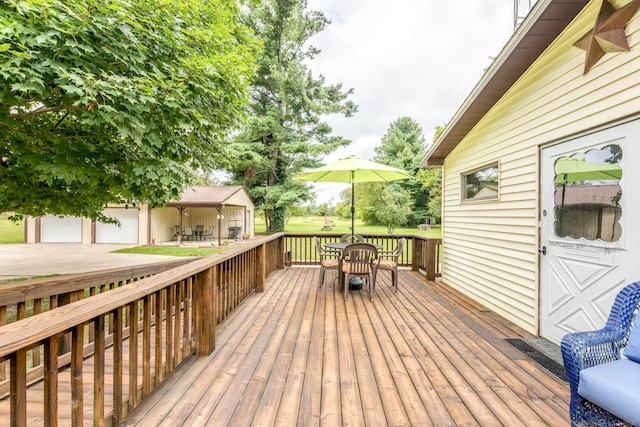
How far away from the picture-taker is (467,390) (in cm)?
201

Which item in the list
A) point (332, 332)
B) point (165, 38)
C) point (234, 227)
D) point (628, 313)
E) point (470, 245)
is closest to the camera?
point (628, 313)

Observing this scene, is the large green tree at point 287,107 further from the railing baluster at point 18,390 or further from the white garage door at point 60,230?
the railing baluster at point 18,390

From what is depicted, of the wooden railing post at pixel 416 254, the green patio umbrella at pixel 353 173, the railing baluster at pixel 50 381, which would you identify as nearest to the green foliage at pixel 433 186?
the wooden railing post at pixel 416 254

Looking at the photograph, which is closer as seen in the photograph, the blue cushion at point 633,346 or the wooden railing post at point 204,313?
the blue cushion at point 633,346

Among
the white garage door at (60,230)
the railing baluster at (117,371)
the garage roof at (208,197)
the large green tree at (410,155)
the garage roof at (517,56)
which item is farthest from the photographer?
the large green tree at (410,155)

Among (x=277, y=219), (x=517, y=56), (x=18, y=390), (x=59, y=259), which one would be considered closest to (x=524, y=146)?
(x=517, y=56)

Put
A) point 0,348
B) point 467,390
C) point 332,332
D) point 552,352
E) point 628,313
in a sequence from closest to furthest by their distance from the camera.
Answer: point 0,348
point 628,313
point 467,390
point 552,352
point 332,332

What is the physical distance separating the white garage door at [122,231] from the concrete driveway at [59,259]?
64 centimetres

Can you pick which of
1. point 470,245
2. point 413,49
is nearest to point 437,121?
point 413,49

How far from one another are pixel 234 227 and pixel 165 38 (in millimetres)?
13402

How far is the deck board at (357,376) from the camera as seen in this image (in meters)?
1.74

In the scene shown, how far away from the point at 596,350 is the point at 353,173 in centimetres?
417

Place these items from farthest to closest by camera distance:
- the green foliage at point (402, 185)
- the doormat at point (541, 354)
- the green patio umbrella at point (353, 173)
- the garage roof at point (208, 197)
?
the green foliage at point (402, 185) → the garage roof at point (208, 197) → the green patio umbrella at point (353, 173) → the doormat at point (541, 354)

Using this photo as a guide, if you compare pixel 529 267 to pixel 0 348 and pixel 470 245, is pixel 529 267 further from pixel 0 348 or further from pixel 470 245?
pixel 0 348
